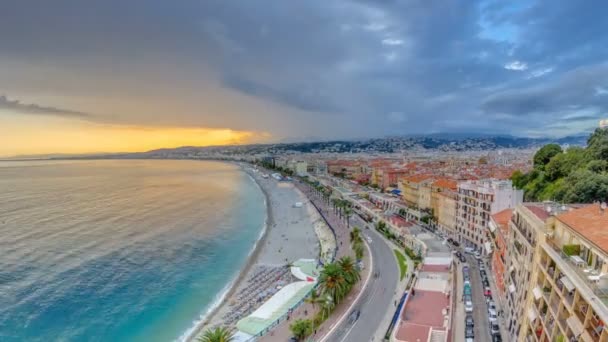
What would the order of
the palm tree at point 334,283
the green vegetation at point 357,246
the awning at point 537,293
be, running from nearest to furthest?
1. the awning at point 537,293
2. the palm tree at point 334,283
3. the green vegetation at point 357,246

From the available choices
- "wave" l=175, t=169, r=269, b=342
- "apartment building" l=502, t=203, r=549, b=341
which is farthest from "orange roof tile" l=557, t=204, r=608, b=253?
"wave" l=175, t=169, r=269, b=342

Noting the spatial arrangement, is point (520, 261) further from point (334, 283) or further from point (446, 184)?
point (446, 184)

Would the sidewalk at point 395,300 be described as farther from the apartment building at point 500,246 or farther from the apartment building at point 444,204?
the apartment building at point 444,204

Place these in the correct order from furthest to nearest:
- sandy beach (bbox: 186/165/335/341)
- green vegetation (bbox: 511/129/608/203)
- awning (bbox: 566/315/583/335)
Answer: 1. sandy beach (bbox: 186/165/335/341)
2. green vegetation (bbox: 511/129/608/203)
3. awning (bbox: 566/315/583/335)

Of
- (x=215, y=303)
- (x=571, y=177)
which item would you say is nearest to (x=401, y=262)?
(x=571, y=177)

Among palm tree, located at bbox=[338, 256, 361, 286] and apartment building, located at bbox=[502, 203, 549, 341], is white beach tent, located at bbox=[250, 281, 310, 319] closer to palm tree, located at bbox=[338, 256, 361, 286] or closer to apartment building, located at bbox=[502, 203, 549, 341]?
palm tree, located at bbox=[338, 256, 361, 286]

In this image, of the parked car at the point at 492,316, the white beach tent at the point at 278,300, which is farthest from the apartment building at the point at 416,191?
the parked car at the point at 492,316

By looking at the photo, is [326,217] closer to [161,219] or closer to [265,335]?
[161,219]
